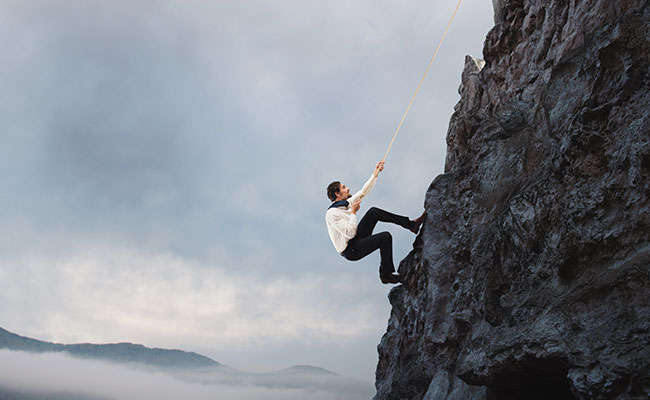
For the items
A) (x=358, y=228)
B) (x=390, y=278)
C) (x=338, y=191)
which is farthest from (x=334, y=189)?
(x=390, y=278)

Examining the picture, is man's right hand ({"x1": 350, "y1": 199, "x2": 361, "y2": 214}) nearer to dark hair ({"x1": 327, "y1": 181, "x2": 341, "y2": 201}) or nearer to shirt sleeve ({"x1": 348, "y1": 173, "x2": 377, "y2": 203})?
shirt sleeve ({"x1": 348, "y1": 173, "x2": 377, "y2": 203})

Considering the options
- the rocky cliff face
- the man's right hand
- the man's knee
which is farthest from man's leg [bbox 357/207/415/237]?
the rocky cliff face

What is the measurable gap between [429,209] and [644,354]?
318 inches

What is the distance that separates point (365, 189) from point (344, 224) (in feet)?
5.33

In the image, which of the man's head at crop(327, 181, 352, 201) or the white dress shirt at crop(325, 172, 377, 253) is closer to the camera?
the white dress shirt at crop(325, 172, 377, 253)

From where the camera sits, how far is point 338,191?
14438 millimetres

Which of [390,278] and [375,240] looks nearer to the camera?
[375,240]

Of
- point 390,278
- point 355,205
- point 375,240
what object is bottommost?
point 390,278

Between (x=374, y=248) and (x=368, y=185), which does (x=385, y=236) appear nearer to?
(x=374, y=248)

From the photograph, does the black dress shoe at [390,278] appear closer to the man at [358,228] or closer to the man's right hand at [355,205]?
the man at [358,228]

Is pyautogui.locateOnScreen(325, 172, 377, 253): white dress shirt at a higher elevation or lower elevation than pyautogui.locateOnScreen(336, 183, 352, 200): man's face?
lower

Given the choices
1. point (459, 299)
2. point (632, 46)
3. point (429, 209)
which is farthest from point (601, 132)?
point (429, 209)

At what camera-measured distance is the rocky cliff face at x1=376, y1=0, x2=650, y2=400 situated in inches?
279

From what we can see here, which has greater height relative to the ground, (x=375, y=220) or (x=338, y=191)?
(x=338, y=191)
